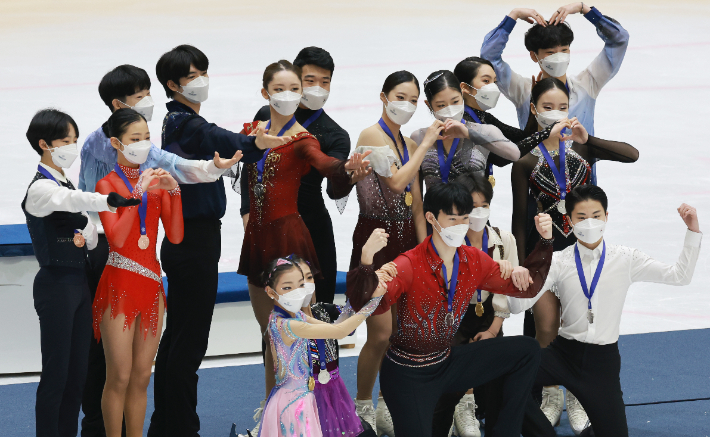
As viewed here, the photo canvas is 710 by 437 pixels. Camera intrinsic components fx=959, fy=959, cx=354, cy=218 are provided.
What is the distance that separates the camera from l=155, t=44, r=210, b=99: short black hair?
12.1 ft

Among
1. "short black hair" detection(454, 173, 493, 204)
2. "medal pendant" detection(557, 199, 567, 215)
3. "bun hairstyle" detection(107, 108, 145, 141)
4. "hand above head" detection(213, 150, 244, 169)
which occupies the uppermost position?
"bun hairstyle" detection(107, 108, 145, 141)

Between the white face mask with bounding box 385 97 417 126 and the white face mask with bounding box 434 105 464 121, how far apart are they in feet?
0.41

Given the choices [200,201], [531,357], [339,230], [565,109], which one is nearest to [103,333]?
[200,201]

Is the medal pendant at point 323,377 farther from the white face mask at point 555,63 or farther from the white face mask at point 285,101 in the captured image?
the white face mask at point 555,63

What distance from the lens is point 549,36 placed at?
4383mm

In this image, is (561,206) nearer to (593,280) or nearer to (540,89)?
(593,280)

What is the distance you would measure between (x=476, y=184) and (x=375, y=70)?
6.65 metres

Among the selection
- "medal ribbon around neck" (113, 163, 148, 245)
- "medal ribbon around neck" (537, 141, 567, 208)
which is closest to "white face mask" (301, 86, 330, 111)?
"medal ribbon around neck" (113, 163, 148, 245)

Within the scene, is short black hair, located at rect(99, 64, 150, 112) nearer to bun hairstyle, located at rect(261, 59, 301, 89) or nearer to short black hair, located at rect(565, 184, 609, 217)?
bun hairstyle, located at rect(261, 59, 301, 89)

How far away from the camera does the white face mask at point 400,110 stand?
12.6 ft

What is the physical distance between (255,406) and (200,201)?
1.20m

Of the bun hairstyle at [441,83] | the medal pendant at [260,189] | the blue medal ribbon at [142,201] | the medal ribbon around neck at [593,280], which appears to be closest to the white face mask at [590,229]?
the medal ribbon around neck at [593,280]

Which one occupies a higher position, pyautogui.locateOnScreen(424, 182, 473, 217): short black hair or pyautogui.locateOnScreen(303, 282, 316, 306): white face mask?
pyautogui.locateOnScreen(424, 182, 473, 217): short black hair

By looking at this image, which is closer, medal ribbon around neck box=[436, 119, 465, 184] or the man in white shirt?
the man in white shirt
